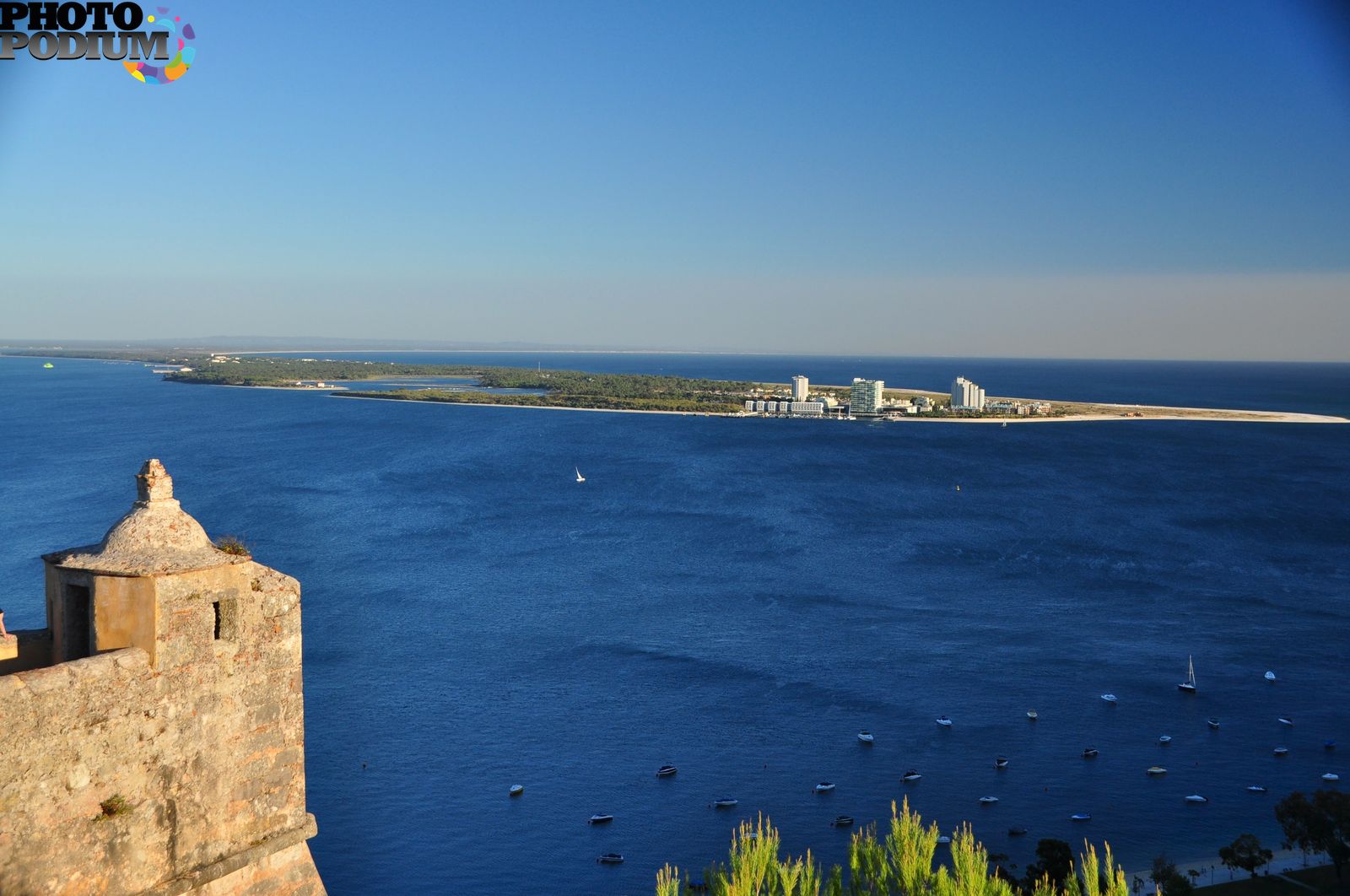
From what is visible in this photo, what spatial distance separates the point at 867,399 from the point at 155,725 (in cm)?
11840

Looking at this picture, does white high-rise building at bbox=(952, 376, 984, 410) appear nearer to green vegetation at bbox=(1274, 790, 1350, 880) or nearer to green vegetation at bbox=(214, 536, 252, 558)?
green vegetation at bbox=(1274, 790, 1350, 880)

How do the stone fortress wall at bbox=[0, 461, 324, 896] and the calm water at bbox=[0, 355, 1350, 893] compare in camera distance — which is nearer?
the stone fortress wall at bbox=[0, 461, 324, 896]

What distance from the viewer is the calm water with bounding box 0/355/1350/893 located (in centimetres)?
2331

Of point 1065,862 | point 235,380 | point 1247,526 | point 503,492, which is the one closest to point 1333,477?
point 1247,526

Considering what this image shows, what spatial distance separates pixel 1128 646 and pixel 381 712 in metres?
23.6

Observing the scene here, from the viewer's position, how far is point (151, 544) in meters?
6.55

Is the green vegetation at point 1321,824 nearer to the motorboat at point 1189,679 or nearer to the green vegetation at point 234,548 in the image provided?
the motorboat at point 1189,679

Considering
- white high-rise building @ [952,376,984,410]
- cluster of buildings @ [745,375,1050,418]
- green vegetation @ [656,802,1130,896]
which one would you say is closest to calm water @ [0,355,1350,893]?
green vegetation @ [656,802,1130,896]

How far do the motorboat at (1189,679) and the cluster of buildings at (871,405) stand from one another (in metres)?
85.9

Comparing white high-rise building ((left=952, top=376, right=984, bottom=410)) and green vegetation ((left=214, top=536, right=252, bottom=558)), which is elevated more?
green vegetation ((left=214, top=536, right=252, bottom=558))

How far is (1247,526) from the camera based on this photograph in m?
55.4

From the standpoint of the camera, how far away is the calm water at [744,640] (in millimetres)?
23312

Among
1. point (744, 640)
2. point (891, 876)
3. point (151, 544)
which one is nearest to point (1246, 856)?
point (891, 876)

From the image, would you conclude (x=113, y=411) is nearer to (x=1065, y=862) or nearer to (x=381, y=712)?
(x=381, y=712)
